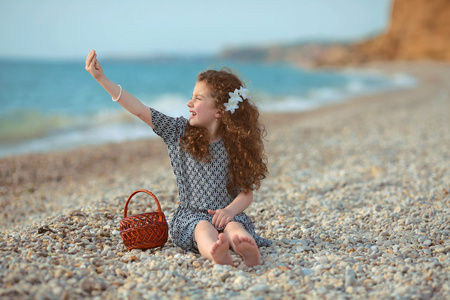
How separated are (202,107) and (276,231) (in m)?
1.23

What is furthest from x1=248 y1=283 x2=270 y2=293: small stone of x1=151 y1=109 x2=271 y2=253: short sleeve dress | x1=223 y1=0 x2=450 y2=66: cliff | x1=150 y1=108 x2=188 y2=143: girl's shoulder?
x1=223 y1=0 x2=450 y2=66: cliff

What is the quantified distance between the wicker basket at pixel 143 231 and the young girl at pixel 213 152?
13 centimetres

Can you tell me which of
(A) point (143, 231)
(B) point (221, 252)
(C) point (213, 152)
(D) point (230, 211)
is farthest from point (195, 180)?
(B) point (221, 252)

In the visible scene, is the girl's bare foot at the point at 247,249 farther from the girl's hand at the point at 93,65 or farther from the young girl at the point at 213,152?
the girl's hand at the point at 93,65

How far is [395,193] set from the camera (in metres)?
4.54

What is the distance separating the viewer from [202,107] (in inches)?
120

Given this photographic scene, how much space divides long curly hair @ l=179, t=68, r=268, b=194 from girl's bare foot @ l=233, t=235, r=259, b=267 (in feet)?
1.62

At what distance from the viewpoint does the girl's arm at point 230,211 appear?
9.59 feet

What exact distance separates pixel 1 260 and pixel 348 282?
2.03m

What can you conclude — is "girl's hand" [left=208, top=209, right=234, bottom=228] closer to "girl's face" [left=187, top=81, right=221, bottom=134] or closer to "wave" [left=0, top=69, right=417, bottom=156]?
"girl's face" [left=187, top=81, right=221, bottom=134]

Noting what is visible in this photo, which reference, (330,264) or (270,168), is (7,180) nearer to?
(270,168)

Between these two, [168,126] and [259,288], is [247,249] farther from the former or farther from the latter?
[168,126]

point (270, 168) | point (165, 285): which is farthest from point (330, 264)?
point (270, 168)

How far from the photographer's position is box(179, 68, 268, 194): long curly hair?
305cm
